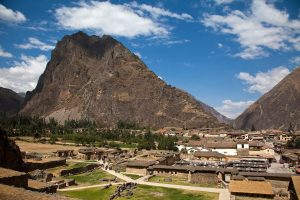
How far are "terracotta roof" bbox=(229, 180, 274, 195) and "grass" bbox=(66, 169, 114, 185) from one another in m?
20.6

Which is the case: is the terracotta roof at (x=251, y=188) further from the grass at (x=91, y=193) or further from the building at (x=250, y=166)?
the grass at (x=91, y=193)

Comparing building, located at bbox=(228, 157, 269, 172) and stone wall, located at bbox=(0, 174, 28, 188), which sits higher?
stone wall, located at bbox=(0, 174, 28, 188)

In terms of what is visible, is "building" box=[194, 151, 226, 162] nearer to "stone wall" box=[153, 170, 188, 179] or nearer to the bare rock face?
"stone wall" box=[153, 170, 188, 179]

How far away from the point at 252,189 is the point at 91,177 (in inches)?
1048

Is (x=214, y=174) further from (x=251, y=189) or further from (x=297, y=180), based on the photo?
(x=297, y=180)

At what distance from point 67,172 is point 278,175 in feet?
107

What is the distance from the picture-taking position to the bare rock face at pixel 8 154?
31784 mm

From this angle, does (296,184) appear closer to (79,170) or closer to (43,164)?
(79,170)

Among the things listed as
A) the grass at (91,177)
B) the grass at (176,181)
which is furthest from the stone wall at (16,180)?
the grass at (176,181)

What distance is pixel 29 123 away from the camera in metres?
149

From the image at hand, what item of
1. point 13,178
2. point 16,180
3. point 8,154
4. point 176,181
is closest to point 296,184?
point 176,181

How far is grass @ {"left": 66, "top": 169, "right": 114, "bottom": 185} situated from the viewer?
164ft

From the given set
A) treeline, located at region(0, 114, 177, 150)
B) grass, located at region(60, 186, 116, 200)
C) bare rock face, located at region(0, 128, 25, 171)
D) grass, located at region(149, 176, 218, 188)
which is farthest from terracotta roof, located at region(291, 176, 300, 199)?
treeline, located at region(0, 114, 177, 150)

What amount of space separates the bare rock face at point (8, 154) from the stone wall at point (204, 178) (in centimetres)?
2557
